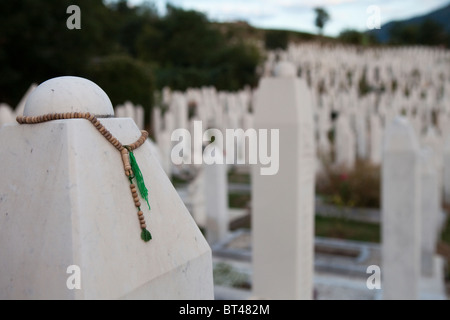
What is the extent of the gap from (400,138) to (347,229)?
413 centimetres

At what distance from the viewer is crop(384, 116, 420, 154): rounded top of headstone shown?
15.8ft

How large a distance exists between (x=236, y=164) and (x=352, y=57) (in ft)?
103

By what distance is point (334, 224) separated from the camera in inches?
349

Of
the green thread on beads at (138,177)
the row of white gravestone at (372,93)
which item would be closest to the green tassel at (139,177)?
the green thread on beads at (138,177)

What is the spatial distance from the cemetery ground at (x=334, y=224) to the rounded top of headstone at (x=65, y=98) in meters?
4.26

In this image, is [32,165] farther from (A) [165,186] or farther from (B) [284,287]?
(B) [284,287]

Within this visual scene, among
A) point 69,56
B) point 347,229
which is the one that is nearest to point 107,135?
point 347,229

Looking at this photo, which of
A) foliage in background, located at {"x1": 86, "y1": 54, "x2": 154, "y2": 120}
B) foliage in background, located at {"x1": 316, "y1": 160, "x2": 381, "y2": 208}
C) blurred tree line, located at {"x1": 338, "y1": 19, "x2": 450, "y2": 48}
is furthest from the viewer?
blurred tree line, located at {"x1": 338, "y1": 19, "x2": 450, "y2": 48}

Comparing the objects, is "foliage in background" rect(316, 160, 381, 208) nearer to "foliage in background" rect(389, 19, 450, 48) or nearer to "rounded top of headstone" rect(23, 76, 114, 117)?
"rounded top of headstone" rect(23, 76, 114, 117)

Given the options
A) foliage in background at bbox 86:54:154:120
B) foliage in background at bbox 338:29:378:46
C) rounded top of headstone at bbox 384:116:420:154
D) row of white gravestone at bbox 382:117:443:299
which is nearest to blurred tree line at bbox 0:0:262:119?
foliage in background at bbox 86:54:154:120

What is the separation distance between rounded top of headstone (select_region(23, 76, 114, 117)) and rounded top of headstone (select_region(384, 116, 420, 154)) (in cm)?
411

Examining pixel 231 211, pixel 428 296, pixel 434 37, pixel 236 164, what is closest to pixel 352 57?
pixel 434 37

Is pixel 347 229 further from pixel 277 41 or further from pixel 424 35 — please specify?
pixel 424 35

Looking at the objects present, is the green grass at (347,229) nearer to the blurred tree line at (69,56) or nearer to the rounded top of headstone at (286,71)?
the rounded top of headstone at (286,71)
